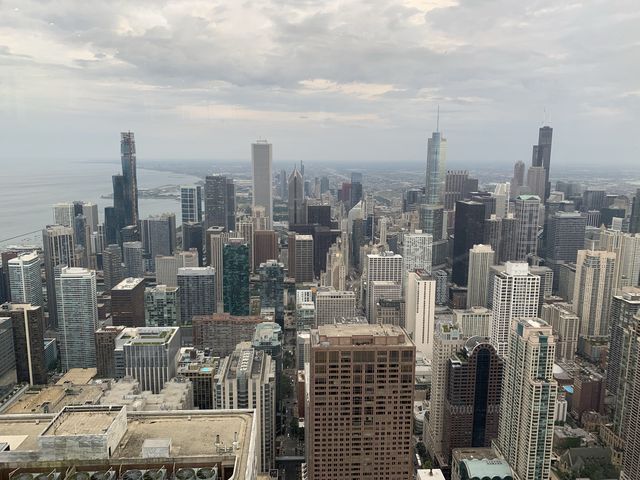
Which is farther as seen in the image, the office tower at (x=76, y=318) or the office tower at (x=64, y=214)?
the office tower at (x=64, y=214)

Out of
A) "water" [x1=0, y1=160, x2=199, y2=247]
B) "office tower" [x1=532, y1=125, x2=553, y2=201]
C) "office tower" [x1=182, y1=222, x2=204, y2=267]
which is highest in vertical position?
"office tower" [x1=532, y1=125, x2=553, y2=201]

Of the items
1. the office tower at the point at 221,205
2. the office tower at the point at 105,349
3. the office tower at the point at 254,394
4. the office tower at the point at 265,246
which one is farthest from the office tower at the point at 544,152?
the office tower at the point at 105,349

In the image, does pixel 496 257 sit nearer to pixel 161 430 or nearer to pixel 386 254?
pixel 386 254

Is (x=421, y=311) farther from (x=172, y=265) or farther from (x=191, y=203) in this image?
(x=191, y=203)

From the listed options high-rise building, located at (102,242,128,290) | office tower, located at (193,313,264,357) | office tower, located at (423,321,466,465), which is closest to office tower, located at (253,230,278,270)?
high-rise building, located at (102,242,128,290)

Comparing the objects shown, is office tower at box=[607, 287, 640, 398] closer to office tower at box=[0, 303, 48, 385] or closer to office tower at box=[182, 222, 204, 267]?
office tower at box=[0, 303, 48, 385]

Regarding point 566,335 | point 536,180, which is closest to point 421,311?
point 566,335

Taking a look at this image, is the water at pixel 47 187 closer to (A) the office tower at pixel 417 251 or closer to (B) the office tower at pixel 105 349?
(B) the office tower at pixel 105 349
